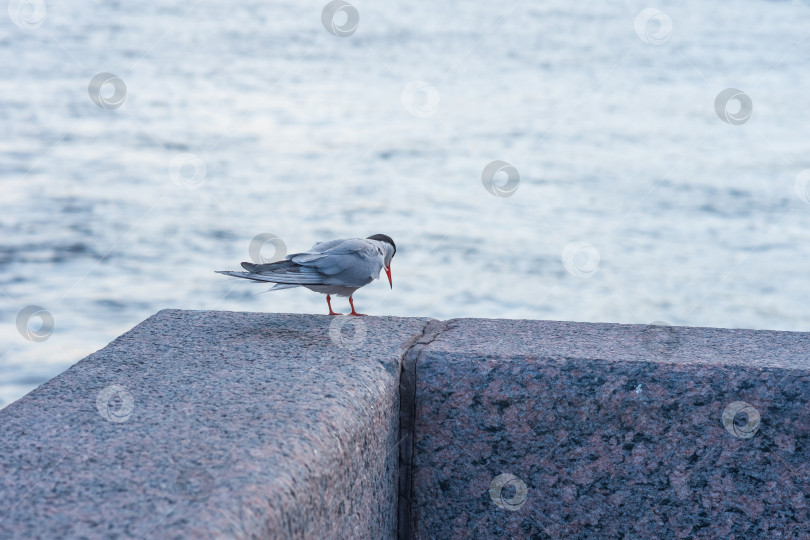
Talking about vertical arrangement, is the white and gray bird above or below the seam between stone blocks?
above

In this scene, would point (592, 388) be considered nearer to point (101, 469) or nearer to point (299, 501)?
point (299, 501)

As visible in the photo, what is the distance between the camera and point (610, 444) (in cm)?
216

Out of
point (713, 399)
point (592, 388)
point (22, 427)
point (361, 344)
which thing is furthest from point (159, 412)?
point (713, 399)

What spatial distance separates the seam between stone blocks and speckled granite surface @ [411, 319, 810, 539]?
0.06ft

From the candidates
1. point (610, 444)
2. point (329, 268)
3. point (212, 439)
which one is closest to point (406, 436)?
point (610, 444)

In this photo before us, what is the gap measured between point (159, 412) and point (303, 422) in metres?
Result: 0.32

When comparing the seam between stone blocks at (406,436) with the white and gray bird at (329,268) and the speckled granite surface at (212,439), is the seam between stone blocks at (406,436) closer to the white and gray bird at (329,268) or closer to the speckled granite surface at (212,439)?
the speckled granite surface at (212,439)

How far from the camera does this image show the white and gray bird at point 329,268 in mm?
2861

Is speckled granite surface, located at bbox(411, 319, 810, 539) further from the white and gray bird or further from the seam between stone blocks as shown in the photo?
the white and gray bird

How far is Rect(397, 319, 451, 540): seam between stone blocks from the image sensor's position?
2.26 metres

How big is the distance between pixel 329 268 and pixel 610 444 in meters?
1.19

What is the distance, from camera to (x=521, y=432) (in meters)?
2.19

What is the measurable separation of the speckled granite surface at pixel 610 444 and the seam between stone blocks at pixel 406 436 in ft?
0.06

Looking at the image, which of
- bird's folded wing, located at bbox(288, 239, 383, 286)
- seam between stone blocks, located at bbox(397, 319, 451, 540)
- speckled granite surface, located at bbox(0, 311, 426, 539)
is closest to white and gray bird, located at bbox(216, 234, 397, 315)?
bird's folded wing, located at bbox(288, 239, 383, 286)
